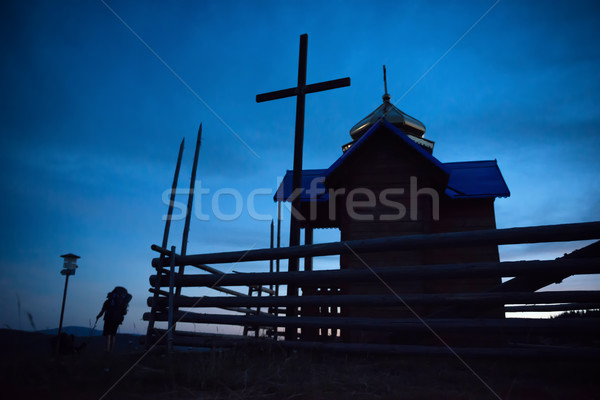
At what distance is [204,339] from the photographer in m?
6.74

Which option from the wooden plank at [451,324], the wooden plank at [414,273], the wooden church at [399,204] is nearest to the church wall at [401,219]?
the wooden church at [399,204]

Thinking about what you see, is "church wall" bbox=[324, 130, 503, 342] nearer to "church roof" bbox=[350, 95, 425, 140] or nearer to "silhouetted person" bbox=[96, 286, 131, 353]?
"silhouetted person" bbox=[96, 286, 131, 353]

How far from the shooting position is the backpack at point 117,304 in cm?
949

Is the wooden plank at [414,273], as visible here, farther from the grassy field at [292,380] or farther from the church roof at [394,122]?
the church roof at [394,122]

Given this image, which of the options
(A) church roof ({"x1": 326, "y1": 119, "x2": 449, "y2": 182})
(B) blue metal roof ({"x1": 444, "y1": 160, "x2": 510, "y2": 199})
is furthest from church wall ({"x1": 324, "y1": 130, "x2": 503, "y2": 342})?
(B) blue metal roof ({"x1": 444, "y1": 160, "x2": 510, "y2": 199})

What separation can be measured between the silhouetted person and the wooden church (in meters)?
5.10

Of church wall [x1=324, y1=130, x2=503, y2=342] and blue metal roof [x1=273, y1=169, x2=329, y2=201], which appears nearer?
church wall [x1=324, y1=130, x2=503, y2=342]

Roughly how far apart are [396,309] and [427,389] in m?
5.34

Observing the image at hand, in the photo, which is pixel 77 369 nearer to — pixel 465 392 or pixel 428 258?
pixel 465 392

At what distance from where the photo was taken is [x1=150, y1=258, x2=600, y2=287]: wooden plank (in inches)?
181

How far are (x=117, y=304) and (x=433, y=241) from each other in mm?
8595

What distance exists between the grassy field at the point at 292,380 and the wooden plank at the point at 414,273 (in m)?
→ 1.20

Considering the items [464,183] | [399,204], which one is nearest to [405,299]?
[399,204]

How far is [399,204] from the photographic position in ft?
31.5
